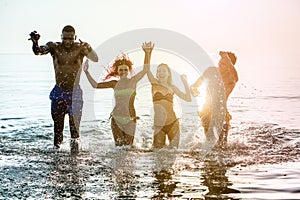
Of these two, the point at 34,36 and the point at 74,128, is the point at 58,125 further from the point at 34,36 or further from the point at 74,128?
the point at 34,36

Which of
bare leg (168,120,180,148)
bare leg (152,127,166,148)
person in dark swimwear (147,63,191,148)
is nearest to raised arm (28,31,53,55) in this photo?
person in dark swimwear (147,63,191,148)

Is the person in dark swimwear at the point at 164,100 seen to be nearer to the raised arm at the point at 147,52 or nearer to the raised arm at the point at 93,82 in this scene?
the raised arm at the point at 147,52

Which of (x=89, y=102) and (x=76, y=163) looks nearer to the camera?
(x=76, y=163)

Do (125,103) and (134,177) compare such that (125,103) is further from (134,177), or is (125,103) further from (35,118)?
(35,118)

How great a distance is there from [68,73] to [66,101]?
2.23 ft

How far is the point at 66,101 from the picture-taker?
39.2ft

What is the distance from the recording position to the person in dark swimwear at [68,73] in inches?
468

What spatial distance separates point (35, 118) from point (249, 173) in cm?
1215

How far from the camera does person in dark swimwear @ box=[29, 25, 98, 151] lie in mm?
11898

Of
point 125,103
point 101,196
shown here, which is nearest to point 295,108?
point 125,103

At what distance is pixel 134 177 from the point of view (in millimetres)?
9438

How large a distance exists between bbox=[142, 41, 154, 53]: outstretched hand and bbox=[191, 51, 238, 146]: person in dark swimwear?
1.57 metres

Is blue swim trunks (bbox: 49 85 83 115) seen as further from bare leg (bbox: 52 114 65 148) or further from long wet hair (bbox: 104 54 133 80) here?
long wet hair (bbox: 104 54 133 80)

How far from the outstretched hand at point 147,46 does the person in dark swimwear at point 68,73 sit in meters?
1.32
